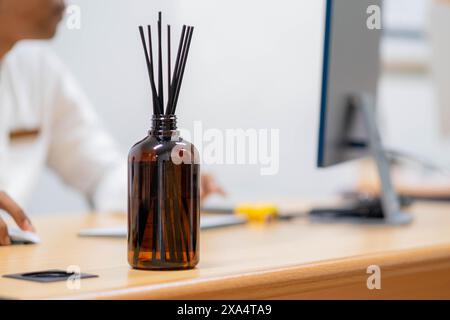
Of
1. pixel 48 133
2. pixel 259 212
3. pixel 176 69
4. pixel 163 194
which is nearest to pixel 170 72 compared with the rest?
pixel 176 69

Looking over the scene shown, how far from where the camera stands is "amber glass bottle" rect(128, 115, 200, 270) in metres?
1.06

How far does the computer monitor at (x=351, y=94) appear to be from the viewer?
1.68 meters

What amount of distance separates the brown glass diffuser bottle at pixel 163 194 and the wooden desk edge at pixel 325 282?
0.10 m

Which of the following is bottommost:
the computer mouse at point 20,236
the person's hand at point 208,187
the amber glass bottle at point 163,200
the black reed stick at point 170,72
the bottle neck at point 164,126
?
the computer mouse at point 20,236

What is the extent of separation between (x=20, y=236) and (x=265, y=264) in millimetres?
432

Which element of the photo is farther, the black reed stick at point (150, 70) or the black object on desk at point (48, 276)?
the black reed stick at point (150, 70)

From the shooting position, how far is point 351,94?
1796 mm

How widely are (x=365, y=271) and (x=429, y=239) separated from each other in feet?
1.09

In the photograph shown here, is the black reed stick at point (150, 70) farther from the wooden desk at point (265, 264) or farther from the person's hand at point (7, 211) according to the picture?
the person's hand at point (7, 211)

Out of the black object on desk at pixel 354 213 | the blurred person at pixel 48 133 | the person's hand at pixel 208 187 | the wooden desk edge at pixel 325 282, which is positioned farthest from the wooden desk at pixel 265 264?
the blurred person at pixel 48 133

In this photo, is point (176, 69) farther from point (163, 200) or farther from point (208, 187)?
point (208, 187)
